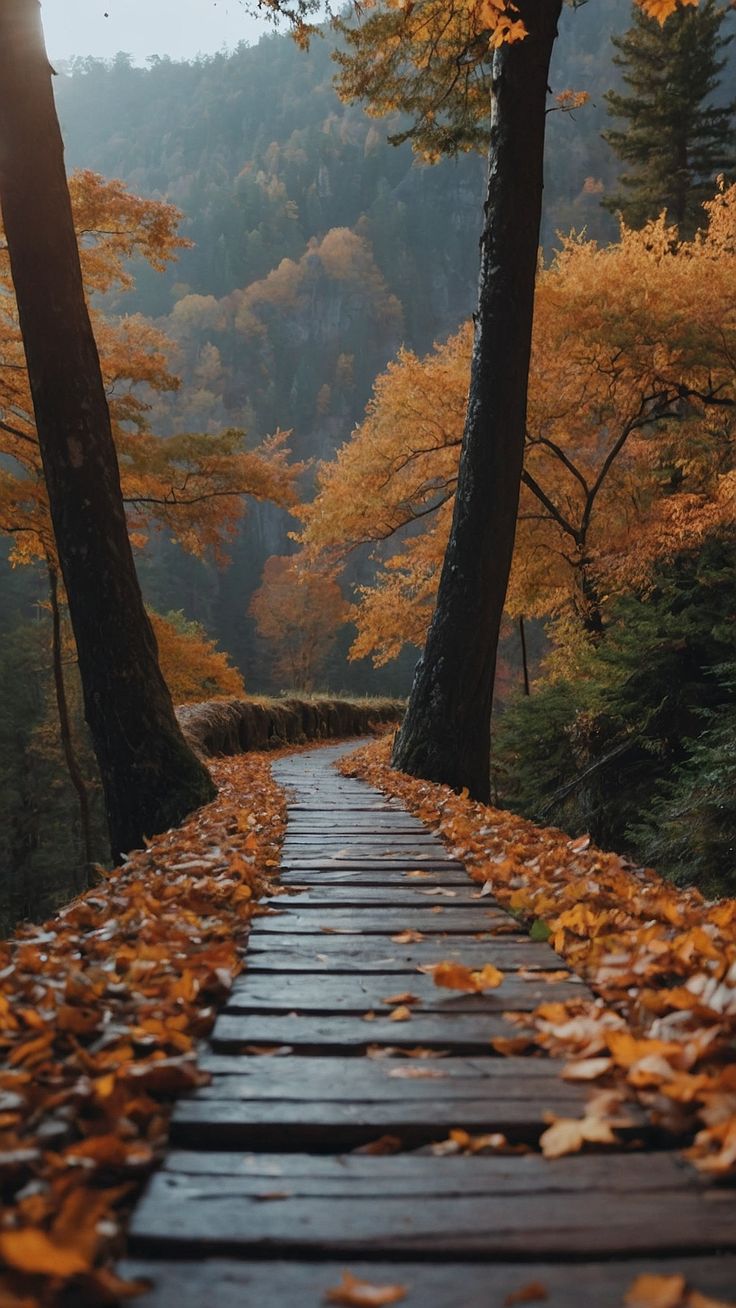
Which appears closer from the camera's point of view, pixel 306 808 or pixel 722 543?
pixel 306 808

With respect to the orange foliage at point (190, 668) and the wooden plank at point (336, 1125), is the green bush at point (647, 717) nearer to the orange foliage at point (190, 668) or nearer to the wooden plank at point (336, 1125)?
the wooden plank at point (336, 1125)

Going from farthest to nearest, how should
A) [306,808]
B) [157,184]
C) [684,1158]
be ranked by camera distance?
[157,184], [306,808], [684,1158]

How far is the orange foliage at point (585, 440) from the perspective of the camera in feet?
36.5

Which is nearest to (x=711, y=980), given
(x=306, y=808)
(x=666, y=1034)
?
(x=666, y=1034)

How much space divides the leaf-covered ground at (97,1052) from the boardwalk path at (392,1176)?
0.07 m

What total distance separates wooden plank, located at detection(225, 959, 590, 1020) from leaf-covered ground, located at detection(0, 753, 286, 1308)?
9cm

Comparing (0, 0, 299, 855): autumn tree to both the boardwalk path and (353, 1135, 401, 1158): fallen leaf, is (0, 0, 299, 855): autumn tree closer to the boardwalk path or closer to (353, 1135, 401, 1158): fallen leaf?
the boardwalk path

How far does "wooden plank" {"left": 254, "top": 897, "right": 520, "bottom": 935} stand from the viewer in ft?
9.02

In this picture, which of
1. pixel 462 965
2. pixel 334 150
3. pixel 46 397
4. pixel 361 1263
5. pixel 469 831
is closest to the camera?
pixel 361 1263

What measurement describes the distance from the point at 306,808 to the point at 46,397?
9.86ft

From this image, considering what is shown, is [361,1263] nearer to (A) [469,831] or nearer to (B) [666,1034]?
(B) [666,1034]

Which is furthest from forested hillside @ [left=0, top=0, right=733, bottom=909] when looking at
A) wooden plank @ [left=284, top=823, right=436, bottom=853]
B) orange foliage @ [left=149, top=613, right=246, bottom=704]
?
wooden plank @ [left=284, top=823, right=436, bottom=853]

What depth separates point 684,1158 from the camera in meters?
1.35

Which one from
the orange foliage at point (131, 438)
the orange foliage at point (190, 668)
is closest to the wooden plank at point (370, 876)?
the orange foliage at point (131, 438)
